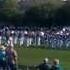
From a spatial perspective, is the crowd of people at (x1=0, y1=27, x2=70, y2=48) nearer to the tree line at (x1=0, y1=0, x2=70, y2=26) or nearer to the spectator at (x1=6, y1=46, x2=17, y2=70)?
the spectator at (x1=6, y1=46, x2=17, y2=70)

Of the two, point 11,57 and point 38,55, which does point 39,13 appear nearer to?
point 38,55

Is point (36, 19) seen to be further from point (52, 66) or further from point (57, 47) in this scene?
point (52, 66)

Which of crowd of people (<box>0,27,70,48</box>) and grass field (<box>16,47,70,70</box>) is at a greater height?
crowd of people (<box>0,27,70,48</box>)

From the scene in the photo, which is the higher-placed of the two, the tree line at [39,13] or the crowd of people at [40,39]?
the tree line at [39,13]

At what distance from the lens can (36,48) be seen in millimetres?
32312

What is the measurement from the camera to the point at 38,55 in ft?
94.0

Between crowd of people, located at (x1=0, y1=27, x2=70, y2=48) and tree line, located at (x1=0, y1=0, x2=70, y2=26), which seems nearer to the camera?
crowd of people, located at (x1=0, y1=27, x2=70, y2=48)

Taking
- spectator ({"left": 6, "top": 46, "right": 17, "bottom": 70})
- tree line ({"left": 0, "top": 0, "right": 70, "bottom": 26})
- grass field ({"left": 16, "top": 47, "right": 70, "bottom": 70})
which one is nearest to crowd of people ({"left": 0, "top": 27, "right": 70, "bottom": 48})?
grass field ({"left": 16, "top": 47, "right": 70, "bottom": 70})

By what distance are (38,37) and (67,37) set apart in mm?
1914

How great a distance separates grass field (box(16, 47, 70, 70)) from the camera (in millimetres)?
25319

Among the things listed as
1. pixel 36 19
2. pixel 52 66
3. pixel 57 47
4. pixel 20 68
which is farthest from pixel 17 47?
pixel 36 19

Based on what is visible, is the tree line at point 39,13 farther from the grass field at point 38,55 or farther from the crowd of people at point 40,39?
the grass field at point 38,55

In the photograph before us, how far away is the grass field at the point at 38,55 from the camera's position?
83.1 ft

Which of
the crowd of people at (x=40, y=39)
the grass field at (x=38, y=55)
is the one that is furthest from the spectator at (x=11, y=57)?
the crowd of people at (x=40, y=39)
